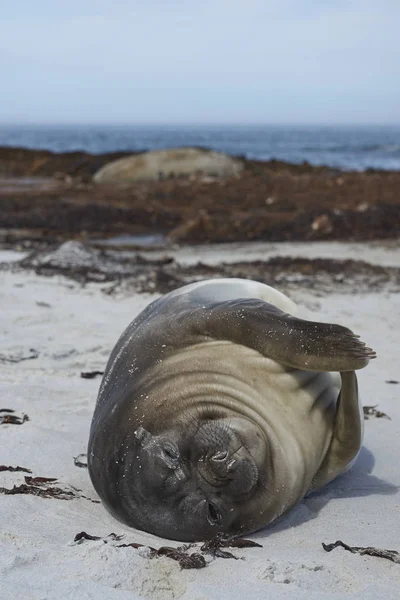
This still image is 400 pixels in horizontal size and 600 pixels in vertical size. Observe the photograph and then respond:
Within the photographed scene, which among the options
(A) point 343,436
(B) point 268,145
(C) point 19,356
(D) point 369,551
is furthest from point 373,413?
(B) point 268,145

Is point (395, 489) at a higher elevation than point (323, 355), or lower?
lower

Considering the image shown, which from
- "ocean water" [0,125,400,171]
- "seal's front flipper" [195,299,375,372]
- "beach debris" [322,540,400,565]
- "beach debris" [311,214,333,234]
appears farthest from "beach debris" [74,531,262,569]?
"ocean water" [0,125,400,171]

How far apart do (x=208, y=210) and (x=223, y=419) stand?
36.1 ft

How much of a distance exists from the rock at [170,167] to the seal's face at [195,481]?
19.0m

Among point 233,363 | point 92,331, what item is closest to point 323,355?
point 233,363

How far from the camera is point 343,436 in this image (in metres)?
3.54

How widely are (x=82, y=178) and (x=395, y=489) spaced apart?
20.1 meters

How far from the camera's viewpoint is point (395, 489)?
368cm

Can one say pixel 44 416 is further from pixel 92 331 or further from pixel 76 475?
pixel 92 331

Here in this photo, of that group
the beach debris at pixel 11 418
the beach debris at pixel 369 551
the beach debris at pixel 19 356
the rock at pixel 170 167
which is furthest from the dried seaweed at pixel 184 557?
the rock at pixel 170 167

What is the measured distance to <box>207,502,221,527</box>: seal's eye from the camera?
122 inches

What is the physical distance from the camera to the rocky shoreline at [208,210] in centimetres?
1182

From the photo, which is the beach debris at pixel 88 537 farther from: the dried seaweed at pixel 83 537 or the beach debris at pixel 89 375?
the beach debris at pixel 89 375

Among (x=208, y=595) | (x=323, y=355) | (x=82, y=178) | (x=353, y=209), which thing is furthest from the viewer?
(x=82, y=178)
